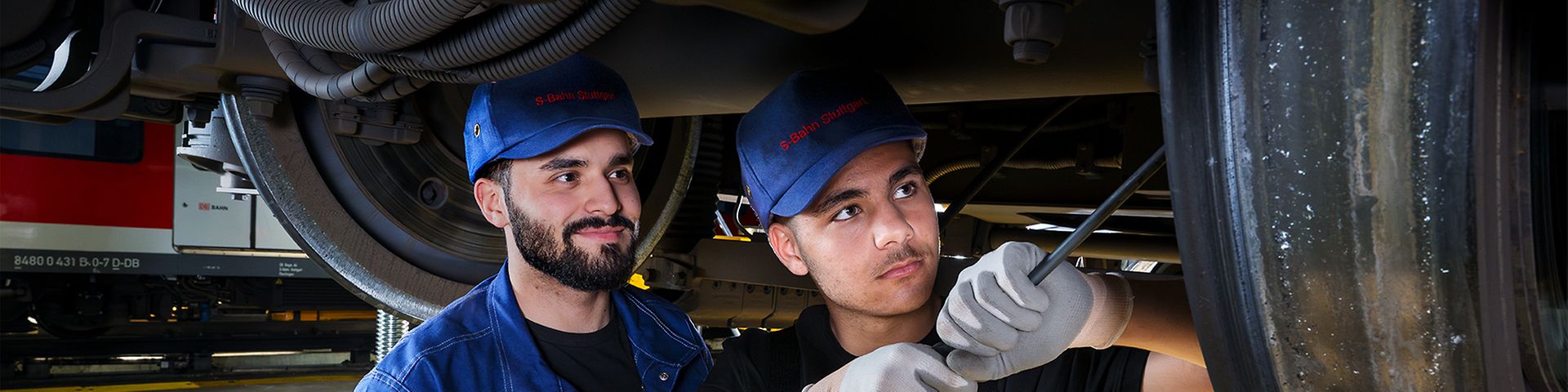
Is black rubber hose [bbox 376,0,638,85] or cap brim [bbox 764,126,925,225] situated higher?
black rubber hose [bbox 376,0,638,85]

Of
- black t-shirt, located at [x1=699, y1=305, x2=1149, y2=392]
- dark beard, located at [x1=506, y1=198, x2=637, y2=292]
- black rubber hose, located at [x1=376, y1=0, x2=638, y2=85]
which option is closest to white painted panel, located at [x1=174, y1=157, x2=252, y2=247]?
dark beard, located at [x1=506, y1=198, x2=637, y2=292]

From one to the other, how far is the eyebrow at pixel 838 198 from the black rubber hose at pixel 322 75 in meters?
0.73

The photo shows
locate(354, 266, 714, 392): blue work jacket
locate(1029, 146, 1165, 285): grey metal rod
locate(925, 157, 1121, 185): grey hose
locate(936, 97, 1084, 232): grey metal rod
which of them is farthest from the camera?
locate(925, 157, 1121, 185): grey hose

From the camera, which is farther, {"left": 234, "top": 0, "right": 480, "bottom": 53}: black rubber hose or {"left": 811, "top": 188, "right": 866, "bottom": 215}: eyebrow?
{"left": 811, "top": 188, "right": 866, "bottom": 215}: eyebrow

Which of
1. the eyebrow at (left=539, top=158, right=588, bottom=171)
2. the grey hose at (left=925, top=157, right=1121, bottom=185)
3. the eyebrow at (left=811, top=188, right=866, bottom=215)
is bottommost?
the eyebrow at (left=811, top=188, right=866, bottom=215)

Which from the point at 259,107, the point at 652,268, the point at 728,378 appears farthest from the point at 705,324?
the point at 728,378

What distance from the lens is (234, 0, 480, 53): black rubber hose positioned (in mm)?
1425

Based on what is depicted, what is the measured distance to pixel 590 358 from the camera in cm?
197

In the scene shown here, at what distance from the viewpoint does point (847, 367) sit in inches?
47.9

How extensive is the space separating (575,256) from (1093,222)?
1.05 m

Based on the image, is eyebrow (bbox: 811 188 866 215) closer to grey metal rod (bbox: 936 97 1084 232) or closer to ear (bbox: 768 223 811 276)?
ear (bbox: 768 223 811 276)

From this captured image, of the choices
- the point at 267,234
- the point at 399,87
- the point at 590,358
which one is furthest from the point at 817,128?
the point at 267,234

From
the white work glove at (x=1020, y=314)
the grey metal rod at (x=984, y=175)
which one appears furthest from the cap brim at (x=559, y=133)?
the white work glove at (x=1020, y=314)

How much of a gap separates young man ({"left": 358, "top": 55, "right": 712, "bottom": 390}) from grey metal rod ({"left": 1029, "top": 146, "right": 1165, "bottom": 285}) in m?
0.99
